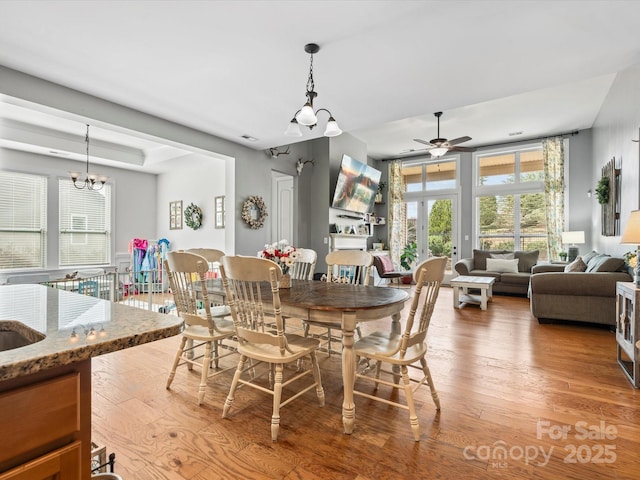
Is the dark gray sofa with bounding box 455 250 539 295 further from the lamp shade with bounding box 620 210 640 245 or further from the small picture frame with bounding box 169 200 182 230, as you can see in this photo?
the small picture frame with bounding box 169 200 182 230

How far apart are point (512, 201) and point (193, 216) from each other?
7178mm

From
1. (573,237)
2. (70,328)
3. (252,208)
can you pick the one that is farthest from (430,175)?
(70,328)

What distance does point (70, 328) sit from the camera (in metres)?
0.83

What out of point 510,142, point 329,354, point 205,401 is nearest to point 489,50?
point 329,354

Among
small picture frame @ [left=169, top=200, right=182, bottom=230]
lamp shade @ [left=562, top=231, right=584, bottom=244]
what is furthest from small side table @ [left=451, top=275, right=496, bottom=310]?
small picture frame @ [left=169, top=200, right=182, bottom=230]

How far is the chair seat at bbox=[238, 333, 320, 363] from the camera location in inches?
75.0

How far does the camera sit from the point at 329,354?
301cm

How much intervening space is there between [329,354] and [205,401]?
3.82ft

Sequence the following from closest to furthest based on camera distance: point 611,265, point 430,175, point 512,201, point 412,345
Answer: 1. point 412,345
2. point 611,265
3. point 512,201
4. point 430,175

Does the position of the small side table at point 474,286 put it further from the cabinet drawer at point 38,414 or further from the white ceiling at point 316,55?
the cabinet drawer at point 38,414

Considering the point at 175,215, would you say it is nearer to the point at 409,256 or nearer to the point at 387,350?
the point at 409,256

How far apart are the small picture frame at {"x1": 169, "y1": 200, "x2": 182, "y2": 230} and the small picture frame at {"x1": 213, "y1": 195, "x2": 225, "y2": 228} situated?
4.05ft

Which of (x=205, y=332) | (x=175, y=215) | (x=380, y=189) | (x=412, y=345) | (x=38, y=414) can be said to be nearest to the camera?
(x=38, y=414)

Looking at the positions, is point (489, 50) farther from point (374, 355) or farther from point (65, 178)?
point (65, 178)
